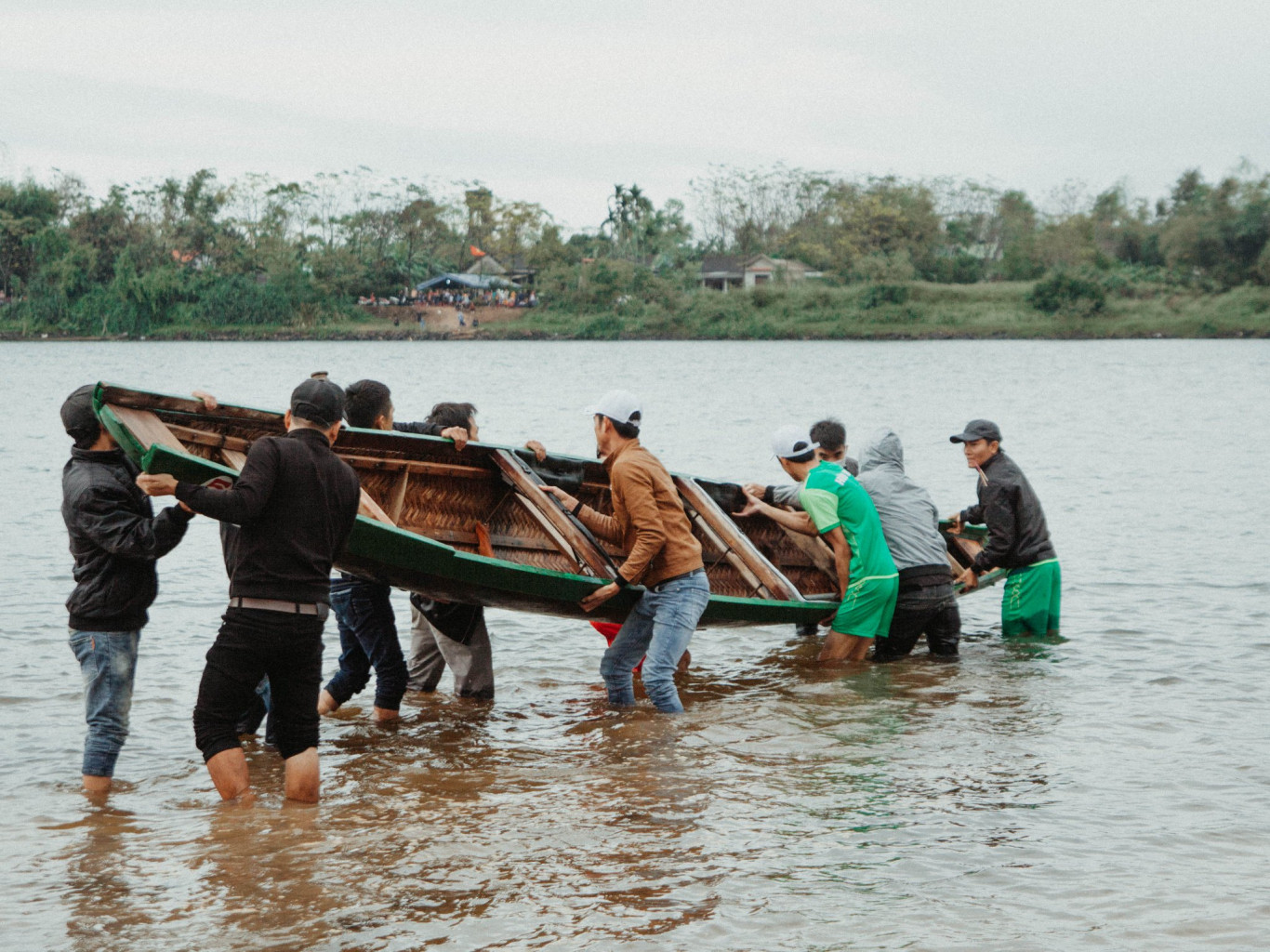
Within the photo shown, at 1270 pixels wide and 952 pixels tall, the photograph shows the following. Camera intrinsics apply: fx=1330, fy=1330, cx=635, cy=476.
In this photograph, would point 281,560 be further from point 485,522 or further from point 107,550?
point 485,522

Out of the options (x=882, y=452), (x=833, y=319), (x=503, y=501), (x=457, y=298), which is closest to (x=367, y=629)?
(x=503, y=501)

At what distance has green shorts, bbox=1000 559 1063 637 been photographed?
10141mm

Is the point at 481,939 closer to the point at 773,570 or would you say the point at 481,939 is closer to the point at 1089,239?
the point at 773,570

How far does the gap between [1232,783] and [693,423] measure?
1163 inches

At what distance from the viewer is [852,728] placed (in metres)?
8.05

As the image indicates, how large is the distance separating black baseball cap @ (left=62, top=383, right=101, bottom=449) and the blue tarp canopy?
9241 cm

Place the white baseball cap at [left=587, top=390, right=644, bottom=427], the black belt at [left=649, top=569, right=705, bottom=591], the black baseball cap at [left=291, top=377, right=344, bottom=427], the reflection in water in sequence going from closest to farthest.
Result: the reflection in water < the black baseball cap at [left=291, top=377, right=344, bottom=427] < the white baseball cap at [left=587, top=390, right=644, bottom=427] < the black belt at [left=649, top=569, right=705, bottom=591]

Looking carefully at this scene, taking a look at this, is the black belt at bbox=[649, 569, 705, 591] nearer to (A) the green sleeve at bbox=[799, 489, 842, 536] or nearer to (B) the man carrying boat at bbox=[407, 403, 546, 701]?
(B) the man carrying boat at bbox=[407, 403, 546, 701]

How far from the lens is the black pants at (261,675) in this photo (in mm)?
5418

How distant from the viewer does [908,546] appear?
9.16 m

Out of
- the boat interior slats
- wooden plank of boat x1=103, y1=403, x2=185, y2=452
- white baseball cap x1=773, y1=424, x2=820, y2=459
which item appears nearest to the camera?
wooden plank of boat x1=103, y1=403, x2=185, y2=452

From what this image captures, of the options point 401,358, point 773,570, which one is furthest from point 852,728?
point 401,358

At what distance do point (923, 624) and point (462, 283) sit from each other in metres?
91.0

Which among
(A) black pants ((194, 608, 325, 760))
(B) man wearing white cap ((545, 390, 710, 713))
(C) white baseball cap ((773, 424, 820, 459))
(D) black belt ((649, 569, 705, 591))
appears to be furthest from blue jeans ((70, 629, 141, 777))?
(C) white baseball cap ((773, 424, 820, 459))
